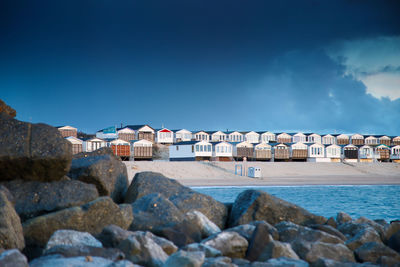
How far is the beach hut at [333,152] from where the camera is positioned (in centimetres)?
7131

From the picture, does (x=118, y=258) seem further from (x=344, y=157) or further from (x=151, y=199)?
(x=344, y=157)

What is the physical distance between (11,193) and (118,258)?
10.5 feet

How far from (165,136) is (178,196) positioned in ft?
219

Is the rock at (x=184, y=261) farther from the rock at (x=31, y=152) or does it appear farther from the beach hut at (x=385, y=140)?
the beach hut at (x=385, y=140)

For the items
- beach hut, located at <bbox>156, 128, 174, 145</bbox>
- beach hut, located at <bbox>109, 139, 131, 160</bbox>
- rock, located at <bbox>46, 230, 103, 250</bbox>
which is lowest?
rock, located at <bbox>46, 230, 103, 250</bbox>

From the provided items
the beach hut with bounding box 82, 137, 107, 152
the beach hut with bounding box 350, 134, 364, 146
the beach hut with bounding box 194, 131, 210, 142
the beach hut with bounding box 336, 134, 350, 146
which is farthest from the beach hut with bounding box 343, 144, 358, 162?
the beach hut with bounding box 82, 137, 107, 152

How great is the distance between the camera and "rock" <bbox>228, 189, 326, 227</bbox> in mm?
8969

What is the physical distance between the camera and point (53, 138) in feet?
24.8

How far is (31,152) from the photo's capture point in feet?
23.9

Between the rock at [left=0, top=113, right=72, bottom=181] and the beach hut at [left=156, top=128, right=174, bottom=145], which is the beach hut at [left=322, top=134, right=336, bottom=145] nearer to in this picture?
the beach hut at [left=156, top=128, right=174, bottom=145]

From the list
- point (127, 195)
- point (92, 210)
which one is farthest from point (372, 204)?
point (92, 210)

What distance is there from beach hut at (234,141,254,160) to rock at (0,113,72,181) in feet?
194

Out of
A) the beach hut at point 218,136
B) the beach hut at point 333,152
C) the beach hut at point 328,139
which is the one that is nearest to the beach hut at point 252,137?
the beach hut at point 218,136

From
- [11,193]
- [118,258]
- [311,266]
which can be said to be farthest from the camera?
[11,193]
